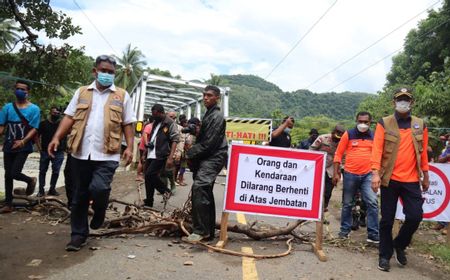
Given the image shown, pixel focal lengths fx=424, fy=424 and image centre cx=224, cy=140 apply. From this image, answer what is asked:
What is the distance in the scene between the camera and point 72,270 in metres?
3.94

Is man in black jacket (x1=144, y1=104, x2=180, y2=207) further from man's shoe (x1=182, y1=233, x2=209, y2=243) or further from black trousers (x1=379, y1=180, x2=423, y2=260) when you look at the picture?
black trousers (x1=379, y1=180, x2=423, y2=260)

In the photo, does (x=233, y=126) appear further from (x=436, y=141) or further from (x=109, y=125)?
(x=109, y=125)

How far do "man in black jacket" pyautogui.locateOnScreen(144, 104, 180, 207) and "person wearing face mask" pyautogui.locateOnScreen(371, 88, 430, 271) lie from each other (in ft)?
11.7

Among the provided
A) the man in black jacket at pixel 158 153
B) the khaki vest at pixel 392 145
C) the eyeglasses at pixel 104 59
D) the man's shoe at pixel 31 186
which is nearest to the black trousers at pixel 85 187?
the eyeglasses at pixel 104 59

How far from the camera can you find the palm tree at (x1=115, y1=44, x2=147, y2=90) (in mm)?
52875

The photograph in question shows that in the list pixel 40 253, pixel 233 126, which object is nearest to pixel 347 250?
pixel 40 253

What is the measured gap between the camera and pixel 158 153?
24.0 ft

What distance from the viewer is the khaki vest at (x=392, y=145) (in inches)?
188

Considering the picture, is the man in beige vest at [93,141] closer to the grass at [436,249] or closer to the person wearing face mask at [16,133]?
the person wearing face mask at [16,133]

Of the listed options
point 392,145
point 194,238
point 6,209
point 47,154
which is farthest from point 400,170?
point 47,154

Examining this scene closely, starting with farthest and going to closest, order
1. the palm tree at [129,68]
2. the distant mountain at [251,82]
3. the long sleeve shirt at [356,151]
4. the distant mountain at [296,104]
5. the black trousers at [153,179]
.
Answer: the distant mountain at [251,82] < the distant mountain at [296,104] < the palm tree at [129,68] < the black trousers at [153,179] < the long sleeve shirt at [356,151]

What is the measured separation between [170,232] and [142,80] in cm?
1088

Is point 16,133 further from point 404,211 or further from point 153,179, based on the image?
point 404,211

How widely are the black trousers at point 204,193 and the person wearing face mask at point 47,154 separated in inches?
162
